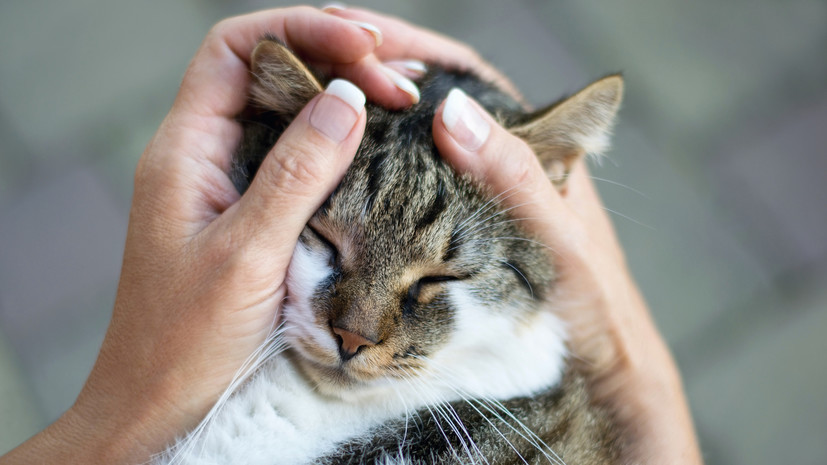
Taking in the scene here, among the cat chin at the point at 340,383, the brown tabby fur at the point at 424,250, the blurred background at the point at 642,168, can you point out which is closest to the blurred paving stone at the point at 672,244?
the blurred background at the point at 642,168

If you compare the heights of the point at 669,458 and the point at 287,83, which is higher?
the point at 287,83

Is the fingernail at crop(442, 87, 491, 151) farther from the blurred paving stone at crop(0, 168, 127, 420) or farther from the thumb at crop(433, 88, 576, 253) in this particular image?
the blurred paving stone at crop(0, 168, 127, 420)

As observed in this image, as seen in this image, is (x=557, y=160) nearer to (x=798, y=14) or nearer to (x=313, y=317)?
(x=313, y=317)

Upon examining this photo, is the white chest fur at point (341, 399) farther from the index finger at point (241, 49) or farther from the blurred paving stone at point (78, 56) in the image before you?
the blurred paving stone at point (78, 56)

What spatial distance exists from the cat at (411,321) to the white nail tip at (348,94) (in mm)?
78

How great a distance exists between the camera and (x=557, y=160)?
1.38 m

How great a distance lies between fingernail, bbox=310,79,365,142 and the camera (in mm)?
1108

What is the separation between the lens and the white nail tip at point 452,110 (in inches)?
45.8

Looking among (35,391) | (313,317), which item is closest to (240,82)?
(313,317)

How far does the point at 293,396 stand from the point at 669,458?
0.83m

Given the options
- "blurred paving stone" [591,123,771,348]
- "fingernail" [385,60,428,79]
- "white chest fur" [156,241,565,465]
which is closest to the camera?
"white chest fur" [156,241,565,465]

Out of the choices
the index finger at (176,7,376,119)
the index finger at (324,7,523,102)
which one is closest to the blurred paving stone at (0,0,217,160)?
the index finger at (324,7,523,102)

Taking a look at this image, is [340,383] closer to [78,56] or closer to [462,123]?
[462,123]

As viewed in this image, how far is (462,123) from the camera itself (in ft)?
3.82
